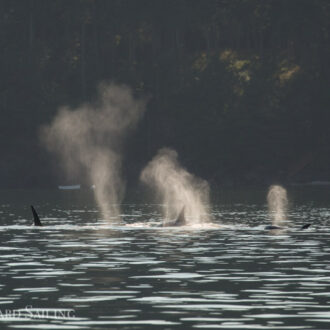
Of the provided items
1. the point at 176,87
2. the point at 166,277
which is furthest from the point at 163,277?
the point at 176,87

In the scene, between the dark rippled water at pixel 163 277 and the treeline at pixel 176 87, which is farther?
the treeline at pixel 176 87

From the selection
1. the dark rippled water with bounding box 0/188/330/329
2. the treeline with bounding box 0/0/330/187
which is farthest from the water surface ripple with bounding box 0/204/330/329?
the treeline with bounding box 0/0/330/187

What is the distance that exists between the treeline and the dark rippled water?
98229 mm

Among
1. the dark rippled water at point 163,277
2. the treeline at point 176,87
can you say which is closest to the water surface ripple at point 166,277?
the dark rippled water at point 163,277

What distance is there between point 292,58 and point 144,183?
35.6 metres

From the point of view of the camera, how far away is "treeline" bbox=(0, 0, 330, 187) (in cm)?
16229

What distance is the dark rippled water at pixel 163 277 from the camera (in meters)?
27.3

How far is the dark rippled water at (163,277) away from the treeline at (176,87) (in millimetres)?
98229

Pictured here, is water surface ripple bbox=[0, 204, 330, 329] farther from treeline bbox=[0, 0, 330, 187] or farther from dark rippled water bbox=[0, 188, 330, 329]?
treeline bbox=[0, 0, 330, 187]

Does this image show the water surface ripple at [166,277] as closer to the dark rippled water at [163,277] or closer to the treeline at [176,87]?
the dark rippled water at [163,277]

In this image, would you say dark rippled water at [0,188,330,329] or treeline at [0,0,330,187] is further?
treeline at [0,0,330,187]

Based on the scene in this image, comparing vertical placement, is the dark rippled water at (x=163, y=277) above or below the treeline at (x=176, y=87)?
below

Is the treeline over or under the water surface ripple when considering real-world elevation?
over

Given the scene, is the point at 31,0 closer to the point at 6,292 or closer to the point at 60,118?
the point at 60,118
